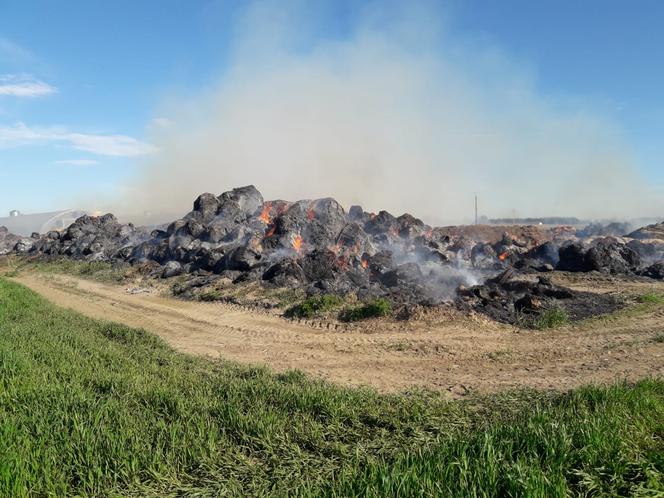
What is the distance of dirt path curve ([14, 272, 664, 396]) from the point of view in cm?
826

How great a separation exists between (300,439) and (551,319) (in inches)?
397

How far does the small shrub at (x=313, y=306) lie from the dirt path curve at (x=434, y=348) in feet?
2.35

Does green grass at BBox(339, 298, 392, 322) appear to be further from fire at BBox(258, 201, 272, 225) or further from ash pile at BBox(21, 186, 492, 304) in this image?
fire at BBox(258, 201, 272, 225)

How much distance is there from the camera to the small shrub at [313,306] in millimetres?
14352

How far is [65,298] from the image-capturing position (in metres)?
19.0

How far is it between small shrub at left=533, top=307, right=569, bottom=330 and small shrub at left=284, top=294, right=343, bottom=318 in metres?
6.09

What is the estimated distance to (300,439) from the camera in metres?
4.70

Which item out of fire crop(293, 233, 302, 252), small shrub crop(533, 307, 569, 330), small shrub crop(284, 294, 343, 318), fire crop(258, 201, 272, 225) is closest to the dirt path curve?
small shrub crop(533, 307, 569, 330)

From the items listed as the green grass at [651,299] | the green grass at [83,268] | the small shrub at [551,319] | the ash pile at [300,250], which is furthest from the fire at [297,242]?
the green grass at [651,299]

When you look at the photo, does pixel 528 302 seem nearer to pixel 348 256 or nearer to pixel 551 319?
pixel 551 319

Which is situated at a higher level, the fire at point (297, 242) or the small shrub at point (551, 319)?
the fire at point (297, 242)

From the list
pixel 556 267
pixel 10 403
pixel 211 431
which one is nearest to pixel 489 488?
pixel 211 431

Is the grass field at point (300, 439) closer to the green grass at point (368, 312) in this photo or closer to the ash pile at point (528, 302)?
the green grass at point (368, 312)

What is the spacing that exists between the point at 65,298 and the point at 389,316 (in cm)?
1442
